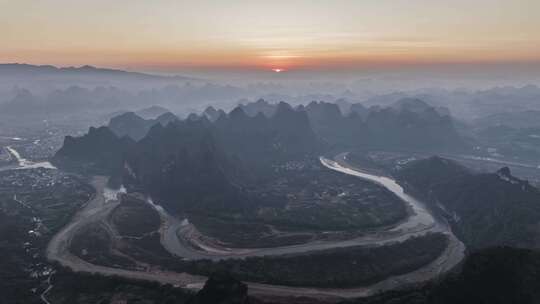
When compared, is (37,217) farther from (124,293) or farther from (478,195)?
(478,195)

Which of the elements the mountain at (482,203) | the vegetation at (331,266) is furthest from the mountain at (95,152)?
the mountain at (482,203)

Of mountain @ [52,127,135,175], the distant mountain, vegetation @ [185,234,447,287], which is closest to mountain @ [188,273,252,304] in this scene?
vegetation @ [185,234,447,287]

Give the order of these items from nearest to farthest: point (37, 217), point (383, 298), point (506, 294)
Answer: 1. point (506, 294)
2. point (383, 298)
3. point (37, 217)

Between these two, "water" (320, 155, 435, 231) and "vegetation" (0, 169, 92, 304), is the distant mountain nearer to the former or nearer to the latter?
"vegetation" (0, 169, 92, 304)

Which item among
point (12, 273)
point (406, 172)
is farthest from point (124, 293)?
point (406, 172)

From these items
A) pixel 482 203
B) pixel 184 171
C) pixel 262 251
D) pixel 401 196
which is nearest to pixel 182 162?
pixel 184 171
